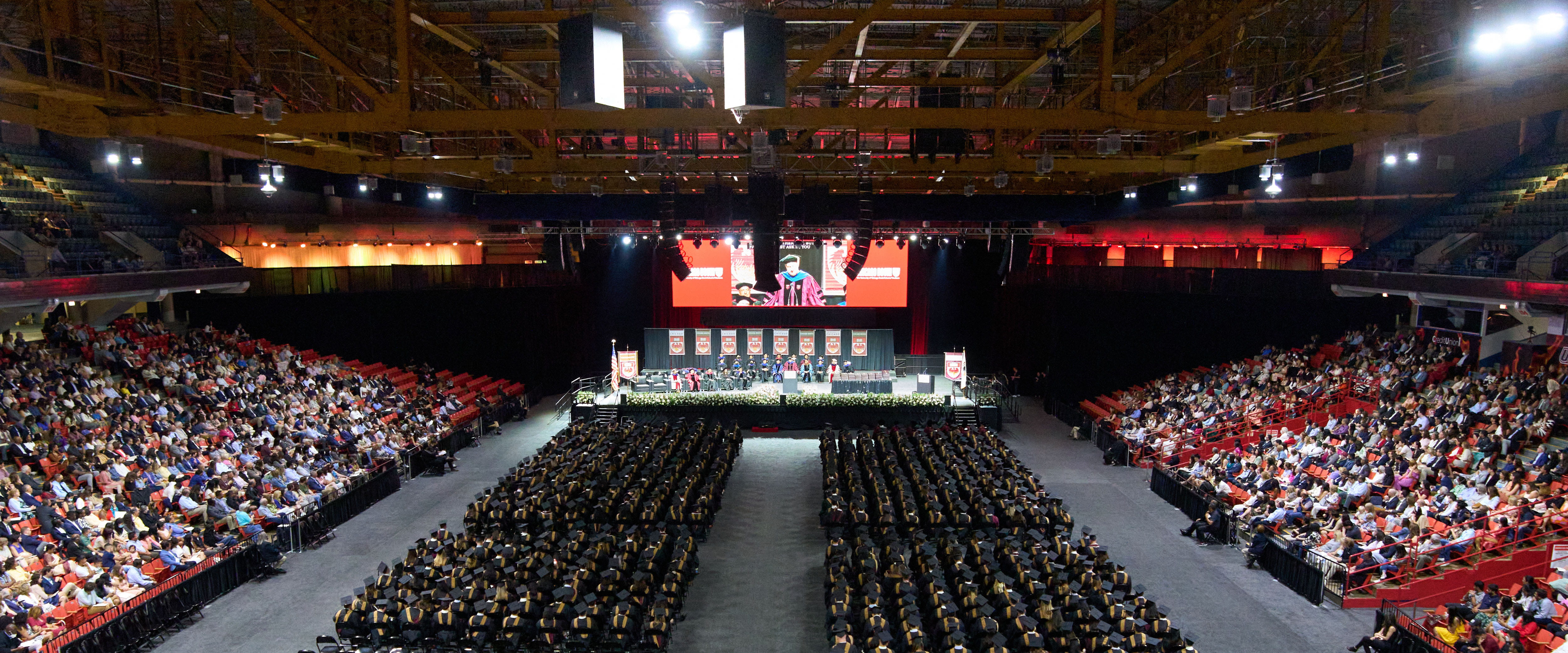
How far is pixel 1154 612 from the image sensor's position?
39.0 feet

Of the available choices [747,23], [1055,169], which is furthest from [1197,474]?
[747,23]

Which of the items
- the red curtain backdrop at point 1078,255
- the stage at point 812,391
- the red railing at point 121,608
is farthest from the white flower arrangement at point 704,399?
the red railing at point 121,608

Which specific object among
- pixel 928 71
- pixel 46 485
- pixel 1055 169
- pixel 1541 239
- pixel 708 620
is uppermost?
pixel 928 71

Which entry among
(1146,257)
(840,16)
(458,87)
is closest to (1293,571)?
(840,16)

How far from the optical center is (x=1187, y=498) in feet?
62.7

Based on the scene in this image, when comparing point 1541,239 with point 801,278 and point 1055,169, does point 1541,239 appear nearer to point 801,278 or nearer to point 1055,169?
point 1055,169

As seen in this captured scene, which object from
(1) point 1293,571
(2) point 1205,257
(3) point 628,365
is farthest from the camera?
(2) point 1205,257

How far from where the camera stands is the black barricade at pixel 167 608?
1195 cm

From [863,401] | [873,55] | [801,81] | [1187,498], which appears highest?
[873,55]

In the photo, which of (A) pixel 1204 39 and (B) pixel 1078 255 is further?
(B) pixel 1078 255

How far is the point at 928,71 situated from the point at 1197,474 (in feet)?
36.6

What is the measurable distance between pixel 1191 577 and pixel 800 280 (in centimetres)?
2034

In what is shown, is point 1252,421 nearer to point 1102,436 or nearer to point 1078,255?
point 1102,436

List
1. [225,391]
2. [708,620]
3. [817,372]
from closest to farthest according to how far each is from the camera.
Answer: [708,620], [225,391], [817,372]
